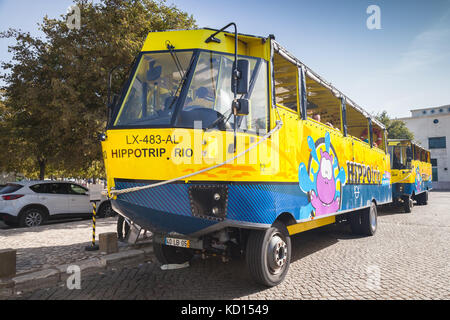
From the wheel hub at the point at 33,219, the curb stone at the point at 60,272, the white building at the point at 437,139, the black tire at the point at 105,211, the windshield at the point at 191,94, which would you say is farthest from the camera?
the white building at the point at 437,139

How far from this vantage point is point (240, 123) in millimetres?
4082

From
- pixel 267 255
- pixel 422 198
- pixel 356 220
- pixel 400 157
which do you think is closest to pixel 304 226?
pixel 267 255

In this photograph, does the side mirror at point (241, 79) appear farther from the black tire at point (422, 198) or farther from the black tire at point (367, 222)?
the black tire at point (422, 198)

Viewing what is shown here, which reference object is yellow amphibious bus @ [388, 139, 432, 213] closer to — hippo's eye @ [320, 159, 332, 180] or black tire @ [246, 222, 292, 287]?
hippo's eye @ [320, 159, 332, 180]

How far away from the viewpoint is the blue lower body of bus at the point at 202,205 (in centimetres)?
385

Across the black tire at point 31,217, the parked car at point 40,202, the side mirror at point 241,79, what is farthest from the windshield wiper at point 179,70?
the black tire at point 31,217

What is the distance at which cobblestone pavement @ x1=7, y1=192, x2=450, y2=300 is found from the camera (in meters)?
4.32

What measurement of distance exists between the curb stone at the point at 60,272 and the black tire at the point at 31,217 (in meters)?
6.27

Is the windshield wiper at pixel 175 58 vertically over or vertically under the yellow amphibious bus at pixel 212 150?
over

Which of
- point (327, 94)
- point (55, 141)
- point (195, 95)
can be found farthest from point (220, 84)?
point (55, 141)

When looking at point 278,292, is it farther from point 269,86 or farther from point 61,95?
point 61,95

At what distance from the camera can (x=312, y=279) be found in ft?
16.1

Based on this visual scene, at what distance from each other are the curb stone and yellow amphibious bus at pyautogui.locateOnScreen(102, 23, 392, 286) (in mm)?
1760

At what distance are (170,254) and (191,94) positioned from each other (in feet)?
9.56
